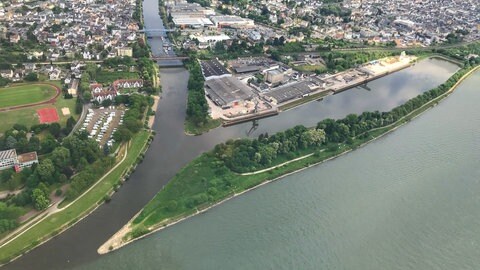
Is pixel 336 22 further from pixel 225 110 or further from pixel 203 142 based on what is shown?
pixel 203 142

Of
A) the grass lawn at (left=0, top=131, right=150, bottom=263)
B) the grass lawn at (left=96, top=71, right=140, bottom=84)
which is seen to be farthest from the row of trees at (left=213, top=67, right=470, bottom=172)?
the grass lawn at (left=96, top=71, right=140, bottom=84)

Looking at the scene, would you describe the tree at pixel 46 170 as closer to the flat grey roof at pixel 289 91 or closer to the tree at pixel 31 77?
the tree at pixel 31 77

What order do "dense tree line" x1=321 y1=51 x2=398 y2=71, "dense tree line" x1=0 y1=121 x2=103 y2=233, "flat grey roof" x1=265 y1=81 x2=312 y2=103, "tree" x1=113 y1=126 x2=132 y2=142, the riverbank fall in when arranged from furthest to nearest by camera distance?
"dense tree line" x1=321 y1=51 x2=398 y2=71
"flat grey roof" x1=265 y1=81 x2=312 y2=103
"tree" x1=113 y1=126 x2=132 y2=142
"dense tree line" x1=0 y1=121 x2=103 y2=233
the riverbank

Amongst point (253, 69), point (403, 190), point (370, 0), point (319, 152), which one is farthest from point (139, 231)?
point (370, 0)

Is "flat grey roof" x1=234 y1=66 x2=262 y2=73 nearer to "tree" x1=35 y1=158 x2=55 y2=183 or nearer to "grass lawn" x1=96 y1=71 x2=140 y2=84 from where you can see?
"grass lawn" x1=96 y1=71 x2=140 y2=84

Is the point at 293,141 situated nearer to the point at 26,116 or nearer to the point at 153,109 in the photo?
the point at 153,109

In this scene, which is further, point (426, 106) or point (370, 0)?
point (370, 0)
